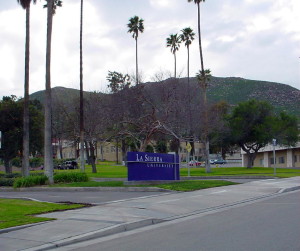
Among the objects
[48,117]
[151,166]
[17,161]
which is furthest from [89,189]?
[17,161]

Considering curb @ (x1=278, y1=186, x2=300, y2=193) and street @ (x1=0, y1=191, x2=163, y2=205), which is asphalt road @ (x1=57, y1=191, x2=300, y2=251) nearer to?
street @ (x1=0, y1=191, x2=163, y2=205)

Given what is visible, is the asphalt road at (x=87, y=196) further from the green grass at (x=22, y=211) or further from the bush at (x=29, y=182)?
the bush at (x=29, y=182)

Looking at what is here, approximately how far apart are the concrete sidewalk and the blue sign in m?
4.22

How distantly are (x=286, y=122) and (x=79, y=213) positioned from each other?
151ft

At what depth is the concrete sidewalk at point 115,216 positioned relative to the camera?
404 inches

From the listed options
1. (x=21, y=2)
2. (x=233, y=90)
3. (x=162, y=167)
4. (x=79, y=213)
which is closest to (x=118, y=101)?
(x=21, y=2)

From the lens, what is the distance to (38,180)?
2645 centimetres

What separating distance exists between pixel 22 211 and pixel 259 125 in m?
43.8

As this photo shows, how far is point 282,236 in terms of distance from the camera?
383 inches

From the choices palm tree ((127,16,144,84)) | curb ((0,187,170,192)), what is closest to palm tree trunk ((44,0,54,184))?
curb ((0,187,170,192))

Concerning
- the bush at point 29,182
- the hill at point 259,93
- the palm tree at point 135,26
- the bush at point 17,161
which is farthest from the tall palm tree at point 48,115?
the hill at point 259,93

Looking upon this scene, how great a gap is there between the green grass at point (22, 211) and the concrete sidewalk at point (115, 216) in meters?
0.58

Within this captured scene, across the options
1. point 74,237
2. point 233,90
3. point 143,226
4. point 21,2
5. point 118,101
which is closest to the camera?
point 74,237

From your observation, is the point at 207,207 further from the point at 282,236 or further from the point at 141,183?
the point at 141,183
